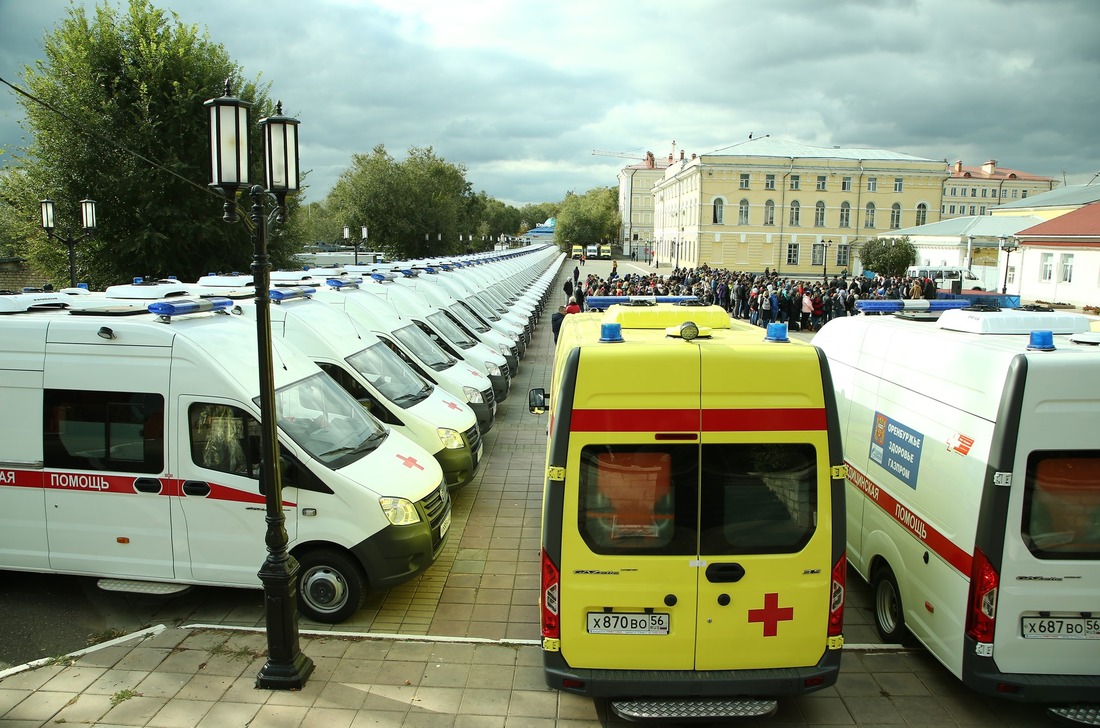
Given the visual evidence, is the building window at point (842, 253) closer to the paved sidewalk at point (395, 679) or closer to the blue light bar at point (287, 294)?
the blue light bar at point (287, 294)

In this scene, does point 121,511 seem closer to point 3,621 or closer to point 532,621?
point 3,621

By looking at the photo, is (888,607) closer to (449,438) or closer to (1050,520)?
(1050,520)

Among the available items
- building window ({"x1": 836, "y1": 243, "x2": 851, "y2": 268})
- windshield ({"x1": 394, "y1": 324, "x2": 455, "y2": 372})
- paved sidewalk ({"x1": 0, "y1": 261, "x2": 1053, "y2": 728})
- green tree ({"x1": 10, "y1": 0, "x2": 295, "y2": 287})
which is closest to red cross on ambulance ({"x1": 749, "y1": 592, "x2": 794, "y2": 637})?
paved sidewalk ({"x1": 0, "y1": 261, "x2": 1053, "y2": 728})

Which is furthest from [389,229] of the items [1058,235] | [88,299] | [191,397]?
[191,397]

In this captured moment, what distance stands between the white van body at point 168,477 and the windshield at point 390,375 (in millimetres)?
2486

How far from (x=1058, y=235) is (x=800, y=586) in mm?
33754

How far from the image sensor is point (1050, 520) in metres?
4.36

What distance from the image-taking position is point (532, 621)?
240 inches

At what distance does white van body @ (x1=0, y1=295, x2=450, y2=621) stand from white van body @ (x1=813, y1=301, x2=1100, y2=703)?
3874 mm

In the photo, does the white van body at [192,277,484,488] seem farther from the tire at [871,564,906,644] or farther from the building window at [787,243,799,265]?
the building window at [787,243,799,265]

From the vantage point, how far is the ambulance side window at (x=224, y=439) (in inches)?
236

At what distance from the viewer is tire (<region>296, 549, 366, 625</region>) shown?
235 inches

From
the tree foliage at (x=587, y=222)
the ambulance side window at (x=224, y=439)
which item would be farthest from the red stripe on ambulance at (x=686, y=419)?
the tree foliage at (x=587, y=222)

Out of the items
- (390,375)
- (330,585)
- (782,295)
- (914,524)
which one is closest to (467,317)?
(390,375)
